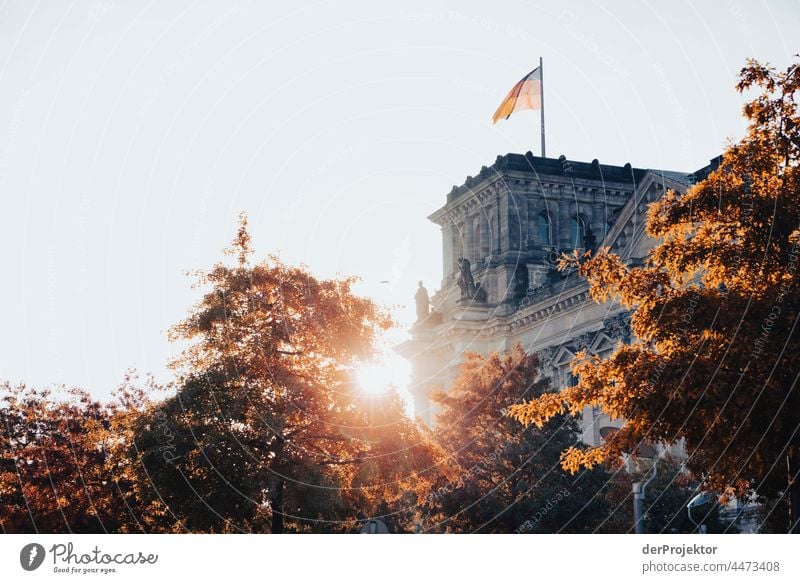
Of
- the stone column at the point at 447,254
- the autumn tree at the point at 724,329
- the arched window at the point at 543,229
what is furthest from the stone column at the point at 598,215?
the autumn tree at the point at 724,329

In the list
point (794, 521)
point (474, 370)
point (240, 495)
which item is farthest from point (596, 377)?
point (474, 370)

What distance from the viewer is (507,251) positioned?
89.5 metres

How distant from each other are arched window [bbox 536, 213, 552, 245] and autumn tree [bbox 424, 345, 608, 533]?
39.3 metres

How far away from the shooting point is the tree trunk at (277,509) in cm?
3256

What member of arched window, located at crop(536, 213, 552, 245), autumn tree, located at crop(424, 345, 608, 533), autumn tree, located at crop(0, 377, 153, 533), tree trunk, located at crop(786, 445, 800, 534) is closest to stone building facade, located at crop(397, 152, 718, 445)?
arched window, located at crop(536, 213, 552, 245)

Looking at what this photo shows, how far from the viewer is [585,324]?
Answer: 73.7m

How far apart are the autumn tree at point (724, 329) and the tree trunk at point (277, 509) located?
34.9ft

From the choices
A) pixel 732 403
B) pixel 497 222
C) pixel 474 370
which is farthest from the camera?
pixel 497 222

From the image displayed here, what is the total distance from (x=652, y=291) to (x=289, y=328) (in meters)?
15.0

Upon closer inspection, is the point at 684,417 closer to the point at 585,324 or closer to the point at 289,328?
the point at 289,328

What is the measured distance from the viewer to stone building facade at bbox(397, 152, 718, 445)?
84688 mm

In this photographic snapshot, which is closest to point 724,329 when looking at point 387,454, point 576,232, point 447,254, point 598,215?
point 387,454

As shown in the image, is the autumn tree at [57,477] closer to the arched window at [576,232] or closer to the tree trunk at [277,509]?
the tree trunk at [277,509]

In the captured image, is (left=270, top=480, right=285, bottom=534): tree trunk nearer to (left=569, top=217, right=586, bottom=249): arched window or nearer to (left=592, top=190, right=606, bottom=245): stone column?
(left=569, top=217, right=586, bottom=249): arched window
